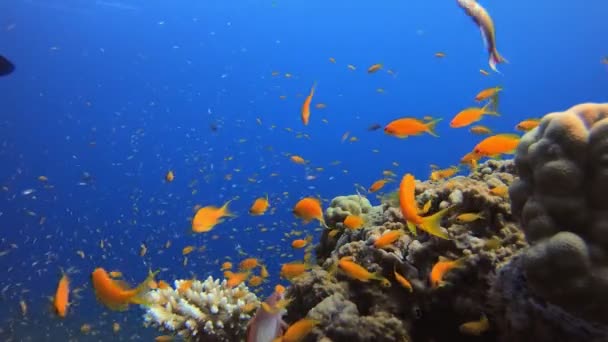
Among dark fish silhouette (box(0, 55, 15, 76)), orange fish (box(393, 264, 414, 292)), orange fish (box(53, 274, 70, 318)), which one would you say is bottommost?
orange fish (box(53, 274, 70, 318))

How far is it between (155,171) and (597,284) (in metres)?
68.5

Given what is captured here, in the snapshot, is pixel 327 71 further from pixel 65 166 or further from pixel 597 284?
pixel 597 284

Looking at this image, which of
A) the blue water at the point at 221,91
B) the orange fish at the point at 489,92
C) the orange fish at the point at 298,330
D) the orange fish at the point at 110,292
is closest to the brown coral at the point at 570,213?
the orange fish at the point at 298,330

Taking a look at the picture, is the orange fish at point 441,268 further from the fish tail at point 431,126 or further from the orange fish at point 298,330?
the fish tail at point 431,126

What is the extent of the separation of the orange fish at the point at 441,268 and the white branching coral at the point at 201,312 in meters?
2.46

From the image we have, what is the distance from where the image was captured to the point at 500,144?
4.08m

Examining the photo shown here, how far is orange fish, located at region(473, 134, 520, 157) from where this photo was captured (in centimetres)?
404

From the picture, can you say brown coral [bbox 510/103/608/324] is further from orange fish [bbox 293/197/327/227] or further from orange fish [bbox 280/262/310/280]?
orange fish [bbox 280/262/310/280]

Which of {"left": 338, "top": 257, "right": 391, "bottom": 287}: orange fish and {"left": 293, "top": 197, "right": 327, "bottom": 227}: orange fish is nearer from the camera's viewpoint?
{"left": 338, "top": 257, "right": 391, "bottom": 287}: orange fish

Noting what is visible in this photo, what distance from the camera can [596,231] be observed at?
2.67m

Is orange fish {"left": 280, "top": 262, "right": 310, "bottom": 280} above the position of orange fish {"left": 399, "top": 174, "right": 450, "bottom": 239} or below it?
below

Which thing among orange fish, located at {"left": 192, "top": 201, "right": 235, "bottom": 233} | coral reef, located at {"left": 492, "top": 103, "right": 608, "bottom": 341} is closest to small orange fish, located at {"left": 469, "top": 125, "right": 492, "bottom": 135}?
coral reef, located at {"left": 492, "top": 103, "right": 608, "bottom": 341}

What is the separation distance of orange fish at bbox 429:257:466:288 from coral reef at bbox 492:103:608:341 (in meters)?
0.50

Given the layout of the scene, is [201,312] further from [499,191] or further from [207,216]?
[499,191]
